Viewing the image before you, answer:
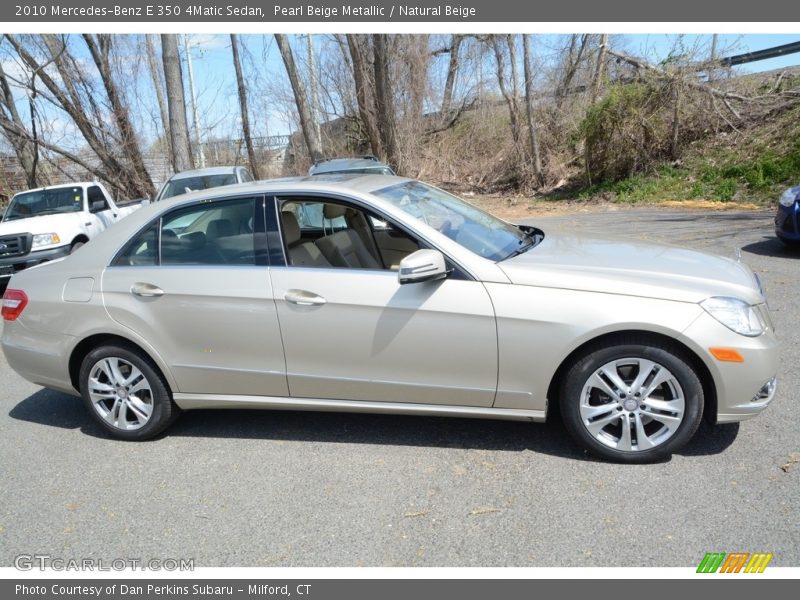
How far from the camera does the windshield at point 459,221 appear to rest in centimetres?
386

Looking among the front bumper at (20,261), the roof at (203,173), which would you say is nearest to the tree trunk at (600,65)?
the roof at (203,173)

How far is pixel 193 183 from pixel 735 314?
10102 millimetres

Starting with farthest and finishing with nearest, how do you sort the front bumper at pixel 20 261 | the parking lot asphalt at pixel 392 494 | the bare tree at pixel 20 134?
the bare tree at pixel 20 134 < the front bumper at pixel 20 261 < the parking lot asphalt at pixel 392 494

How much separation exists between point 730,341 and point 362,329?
2.01 m

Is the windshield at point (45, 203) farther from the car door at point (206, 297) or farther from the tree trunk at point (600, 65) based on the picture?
the tree trunk at point (600, 65)

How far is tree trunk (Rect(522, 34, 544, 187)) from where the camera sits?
17.5 meters

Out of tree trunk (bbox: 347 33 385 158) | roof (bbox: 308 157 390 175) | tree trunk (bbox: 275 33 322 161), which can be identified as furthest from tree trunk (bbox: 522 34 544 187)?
roof (bbox: 308 157 390 175)

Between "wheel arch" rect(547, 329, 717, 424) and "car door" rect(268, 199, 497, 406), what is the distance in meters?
0.44

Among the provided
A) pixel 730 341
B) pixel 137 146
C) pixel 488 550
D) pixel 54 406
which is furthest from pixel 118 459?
pixel 137 146

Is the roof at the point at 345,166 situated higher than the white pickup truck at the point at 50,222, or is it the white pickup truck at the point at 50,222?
the roof at the point at 345,166

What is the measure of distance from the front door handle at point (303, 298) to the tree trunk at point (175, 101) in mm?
15890

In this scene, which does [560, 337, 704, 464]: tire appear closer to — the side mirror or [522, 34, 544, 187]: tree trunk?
the side mirror

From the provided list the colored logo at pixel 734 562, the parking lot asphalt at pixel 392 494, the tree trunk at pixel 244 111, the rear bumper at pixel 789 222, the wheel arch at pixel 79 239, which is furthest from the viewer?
the tree trunk at pixel 244 111

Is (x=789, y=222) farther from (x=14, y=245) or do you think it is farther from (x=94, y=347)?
(x=14, y=245)
